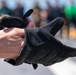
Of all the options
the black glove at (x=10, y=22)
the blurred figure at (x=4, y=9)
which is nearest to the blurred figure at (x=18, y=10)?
the blurred figure at (x=4, y=9)

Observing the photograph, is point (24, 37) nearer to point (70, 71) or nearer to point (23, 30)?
point (23, 30)

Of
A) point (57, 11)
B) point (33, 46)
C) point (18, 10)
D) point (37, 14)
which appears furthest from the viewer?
point (57, 11)

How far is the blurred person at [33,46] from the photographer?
1.30 m

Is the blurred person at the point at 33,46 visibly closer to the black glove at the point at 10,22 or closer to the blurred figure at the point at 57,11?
the black glove at the point at 10,22

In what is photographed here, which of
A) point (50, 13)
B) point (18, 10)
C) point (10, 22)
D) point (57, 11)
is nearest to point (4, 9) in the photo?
point (18, 10)

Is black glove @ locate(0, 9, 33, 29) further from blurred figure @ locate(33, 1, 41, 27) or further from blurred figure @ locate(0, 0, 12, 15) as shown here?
blurred figure @ locate(33, 1, 41, 27)

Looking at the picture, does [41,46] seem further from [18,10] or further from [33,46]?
[18,10]

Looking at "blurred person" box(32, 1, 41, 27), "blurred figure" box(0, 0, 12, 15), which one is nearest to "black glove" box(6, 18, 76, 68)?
"blurred figure" box(0, 0, 12, 15)

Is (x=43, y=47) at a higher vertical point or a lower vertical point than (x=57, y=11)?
higher

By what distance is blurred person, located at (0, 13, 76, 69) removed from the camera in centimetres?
130

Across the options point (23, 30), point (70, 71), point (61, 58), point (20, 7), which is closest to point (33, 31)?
point (23, 30)

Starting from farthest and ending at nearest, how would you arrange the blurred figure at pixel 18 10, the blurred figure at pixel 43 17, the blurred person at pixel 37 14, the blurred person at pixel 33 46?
the blurred figure at pixel 43 17 → the blurred person at pixel 37 14 → the blurred figure at pixel 18 10 → the blurred person at pixel 33 46

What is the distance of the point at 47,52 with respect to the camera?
1.34 metres

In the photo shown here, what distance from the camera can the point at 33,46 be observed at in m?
1.31
